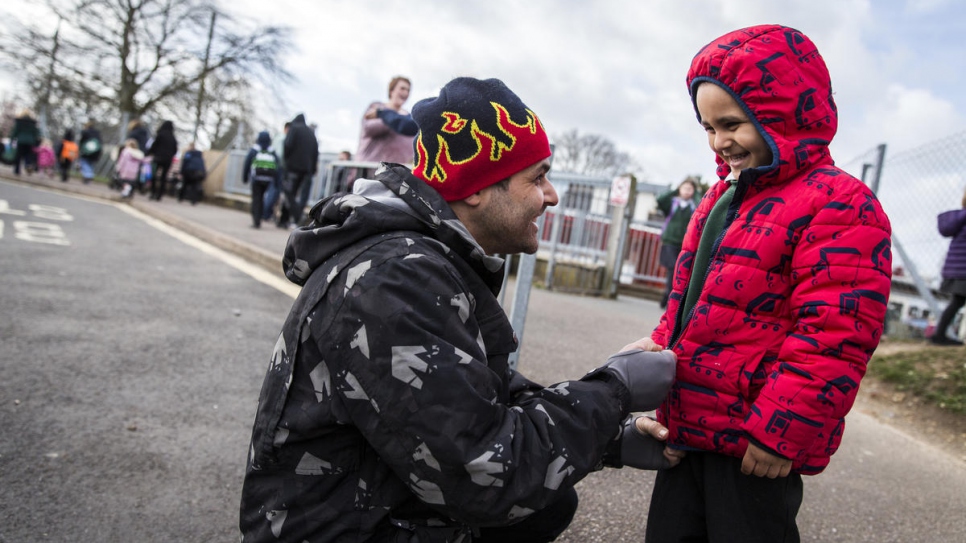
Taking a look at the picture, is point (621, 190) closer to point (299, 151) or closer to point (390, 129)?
point (390, 129)

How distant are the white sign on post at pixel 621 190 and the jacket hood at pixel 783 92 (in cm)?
917

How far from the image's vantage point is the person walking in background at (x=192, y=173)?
17422 millimetres

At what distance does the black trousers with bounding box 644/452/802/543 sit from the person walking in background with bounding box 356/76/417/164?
18.0 feet

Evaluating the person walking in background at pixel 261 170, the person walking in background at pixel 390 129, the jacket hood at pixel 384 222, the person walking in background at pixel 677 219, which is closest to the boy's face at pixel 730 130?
the jacket hood at pixel 384 222

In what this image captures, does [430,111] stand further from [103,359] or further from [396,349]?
[103,359]

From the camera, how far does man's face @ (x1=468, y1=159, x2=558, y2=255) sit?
176 cm

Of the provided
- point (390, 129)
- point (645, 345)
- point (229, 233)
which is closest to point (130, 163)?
point (229, 233)

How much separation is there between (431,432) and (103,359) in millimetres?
3085

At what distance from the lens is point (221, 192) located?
1970 cm

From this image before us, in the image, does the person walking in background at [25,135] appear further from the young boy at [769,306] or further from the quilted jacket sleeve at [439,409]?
the young boy at [769,306]

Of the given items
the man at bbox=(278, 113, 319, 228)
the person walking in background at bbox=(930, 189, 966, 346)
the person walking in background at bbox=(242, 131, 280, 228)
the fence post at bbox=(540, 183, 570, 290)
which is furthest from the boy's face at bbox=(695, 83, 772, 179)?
the person walking in background at bbox=(242, 131, 280, 228)

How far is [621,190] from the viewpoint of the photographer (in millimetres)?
10891

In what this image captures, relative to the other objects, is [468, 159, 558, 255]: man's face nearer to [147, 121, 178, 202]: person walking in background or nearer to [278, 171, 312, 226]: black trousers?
[278, 171, 312, 226]: black trousers

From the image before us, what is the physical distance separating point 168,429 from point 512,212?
2.05m
